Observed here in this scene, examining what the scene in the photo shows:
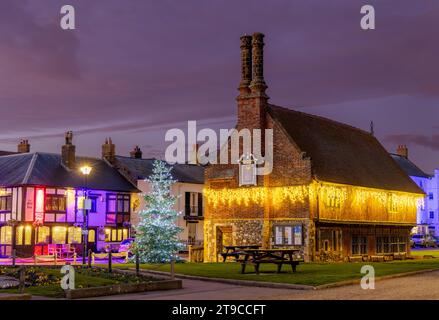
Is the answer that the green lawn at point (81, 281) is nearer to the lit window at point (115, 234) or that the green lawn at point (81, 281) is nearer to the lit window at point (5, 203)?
the lit window at point (5, 203)

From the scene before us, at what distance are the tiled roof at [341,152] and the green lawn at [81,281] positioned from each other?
741 inches

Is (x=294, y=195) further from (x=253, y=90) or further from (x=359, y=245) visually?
(x=359, y=245)

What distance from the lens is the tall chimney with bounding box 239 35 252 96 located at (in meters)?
43.3

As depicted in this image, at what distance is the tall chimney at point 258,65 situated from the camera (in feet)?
139

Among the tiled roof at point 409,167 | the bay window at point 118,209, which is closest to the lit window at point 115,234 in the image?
the bay window at point 118,209

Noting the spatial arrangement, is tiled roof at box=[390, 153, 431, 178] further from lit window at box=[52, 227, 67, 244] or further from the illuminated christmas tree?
the illuminated christmas tree

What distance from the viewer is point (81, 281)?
22.0m

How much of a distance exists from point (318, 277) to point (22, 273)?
38.6 feet

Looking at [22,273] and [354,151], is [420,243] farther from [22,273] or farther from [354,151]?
[22,273]

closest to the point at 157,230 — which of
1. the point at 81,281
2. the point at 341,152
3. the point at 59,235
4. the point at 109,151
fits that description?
the point at 81,281

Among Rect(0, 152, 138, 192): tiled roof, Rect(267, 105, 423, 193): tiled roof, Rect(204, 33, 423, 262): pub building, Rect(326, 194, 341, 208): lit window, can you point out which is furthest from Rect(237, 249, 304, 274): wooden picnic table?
Rect(0, 152, 138, 192): tiled roof

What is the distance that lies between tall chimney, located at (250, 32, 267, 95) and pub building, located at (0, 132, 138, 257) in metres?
15.9

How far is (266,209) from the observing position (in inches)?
1650
